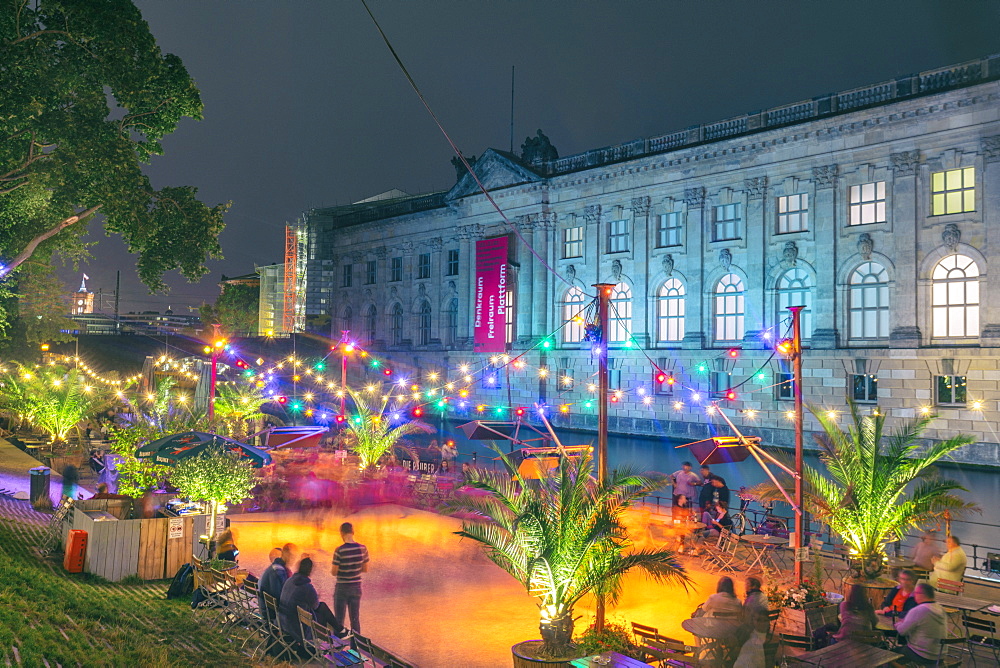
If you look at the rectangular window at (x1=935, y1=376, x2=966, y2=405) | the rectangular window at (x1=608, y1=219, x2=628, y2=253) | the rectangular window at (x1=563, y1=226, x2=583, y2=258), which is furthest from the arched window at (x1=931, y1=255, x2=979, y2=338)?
the rectangular window at (x1=563, y1=226, x2=583, y2=258)

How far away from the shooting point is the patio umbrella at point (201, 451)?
1588 cm

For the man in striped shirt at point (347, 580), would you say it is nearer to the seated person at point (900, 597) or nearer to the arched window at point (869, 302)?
the seated person at point (900, 597)

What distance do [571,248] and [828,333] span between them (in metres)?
18.9

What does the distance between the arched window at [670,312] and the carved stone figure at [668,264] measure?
49cm

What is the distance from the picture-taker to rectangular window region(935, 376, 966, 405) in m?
33.7

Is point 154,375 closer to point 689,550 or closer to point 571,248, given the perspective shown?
point 571,248

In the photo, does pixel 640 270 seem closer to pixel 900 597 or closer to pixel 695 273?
pixel 695 273

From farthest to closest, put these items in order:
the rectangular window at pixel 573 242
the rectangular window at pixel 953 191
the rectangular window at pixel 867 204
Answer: the rectangular window at pixel 573 242, the rectangular window at pixel 867 204, the rectangular window at pixel 953 191

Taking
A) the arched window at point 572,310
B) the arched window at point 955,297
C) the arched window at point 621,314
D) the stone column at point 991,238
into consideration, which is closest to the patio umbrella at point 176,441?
the stone column at point 991,238

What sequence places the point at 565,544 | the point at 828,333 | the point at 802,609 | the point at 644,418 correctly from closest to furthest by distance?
the point at 565,544 → the point at 802,609 → the point at 828,333 → the point at 644,418

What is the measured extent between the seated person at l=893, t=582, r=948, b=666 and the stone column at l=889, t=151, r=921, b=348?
1159 inches

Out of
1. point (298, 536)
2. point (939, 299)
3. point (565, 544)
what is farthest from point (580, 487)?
point (939, 299)

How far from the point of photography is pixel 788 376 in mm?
40125

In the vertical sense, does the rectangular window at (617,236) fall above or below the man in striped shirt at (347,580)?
above
